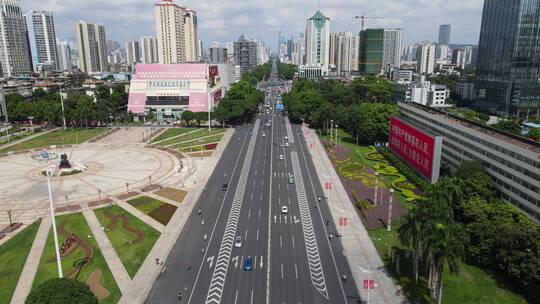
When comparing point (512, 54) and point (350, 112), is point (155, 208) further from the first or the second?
point (512, 54)

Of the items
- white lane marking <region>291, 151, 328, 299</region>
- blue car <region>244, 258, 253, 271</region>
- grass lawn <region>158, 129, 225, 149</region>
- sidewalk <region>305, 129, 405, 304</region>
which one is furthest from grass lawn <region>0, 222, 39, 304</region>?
grass lawn <region>158, 129, 225, 149</region>

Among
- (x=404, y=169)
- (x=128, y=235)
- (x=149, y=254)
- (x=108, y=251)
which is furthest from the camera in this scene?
(x=404, y=169)

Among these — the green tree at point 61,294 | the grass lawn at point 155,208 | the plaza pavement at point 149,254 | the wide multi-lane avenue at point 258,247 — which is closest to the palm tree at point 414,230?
the wide multi-lane avenue at point 258,247

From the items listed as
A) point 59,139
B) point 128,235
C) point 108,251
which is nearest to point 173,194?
point 128,235

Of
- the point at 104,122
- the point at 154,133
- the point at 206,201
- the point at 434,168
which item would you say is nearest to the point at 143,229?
the point at 206,201

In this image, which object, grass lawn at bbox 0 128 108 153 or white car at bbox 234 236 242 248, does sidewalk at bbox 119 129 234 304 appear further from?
grass lawn at bbox 0 128 108 153

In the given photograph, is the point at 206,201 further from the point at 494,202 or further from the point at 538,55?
the point at 538,55
